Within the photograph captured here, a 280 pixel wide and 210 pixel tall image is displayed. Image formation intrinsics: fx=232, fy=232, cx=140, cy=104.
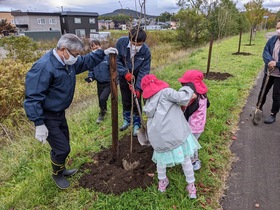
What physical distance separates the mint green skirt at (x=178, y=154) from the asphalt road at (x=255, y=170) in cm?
79

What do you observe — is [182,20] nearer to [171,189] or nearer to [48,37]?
[171,189]

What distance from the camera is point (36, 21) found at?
160 ft

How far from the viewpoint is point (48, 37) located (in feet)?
132

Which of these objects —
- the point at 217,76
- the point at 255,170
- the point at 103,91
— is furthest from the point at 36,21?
the point at 255,170

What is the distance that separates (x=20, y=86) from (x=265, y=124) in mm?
6177

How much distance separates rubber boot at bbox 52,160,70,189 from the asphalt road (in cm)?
191

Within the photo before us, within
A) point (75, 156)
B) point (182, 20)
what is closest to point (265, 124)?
point (75, 156)

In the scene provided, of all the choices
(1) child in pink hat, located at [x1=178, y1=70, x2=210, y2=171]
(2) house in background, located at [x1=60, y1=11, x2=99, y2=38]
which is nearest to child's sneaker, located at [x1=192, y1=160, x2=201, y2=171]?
(1) child in pink hat, located at [x1=178, y1=70, x2=210, y2=171]

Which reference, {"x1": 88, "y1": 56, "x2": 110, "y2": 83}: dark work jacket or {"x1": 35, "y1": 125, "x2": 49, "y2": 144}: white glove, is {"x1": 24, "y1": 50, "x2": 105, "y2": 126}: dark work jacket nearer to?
{"x1": 35, "y1": 125, "x2": 49, "y2": 144}: white glove

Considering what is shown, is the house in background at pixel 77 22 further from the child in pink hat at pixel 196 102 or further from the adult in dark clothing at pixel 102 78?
the child in pink hat at pixel 196 102

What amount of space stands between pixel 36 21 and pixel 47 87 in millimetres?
53844

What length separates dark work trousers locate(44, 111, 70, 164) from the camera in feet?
8.73

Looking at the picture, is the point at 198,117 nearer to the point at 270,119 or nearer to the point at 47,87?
the point at 47,87

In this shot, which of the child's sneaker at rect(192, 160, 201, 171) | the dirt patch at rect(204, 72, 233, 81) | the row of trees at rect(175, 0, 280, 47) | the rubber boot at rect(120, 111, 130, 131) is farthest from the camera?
the row of trees at rect(175, 0, 280, 47)
